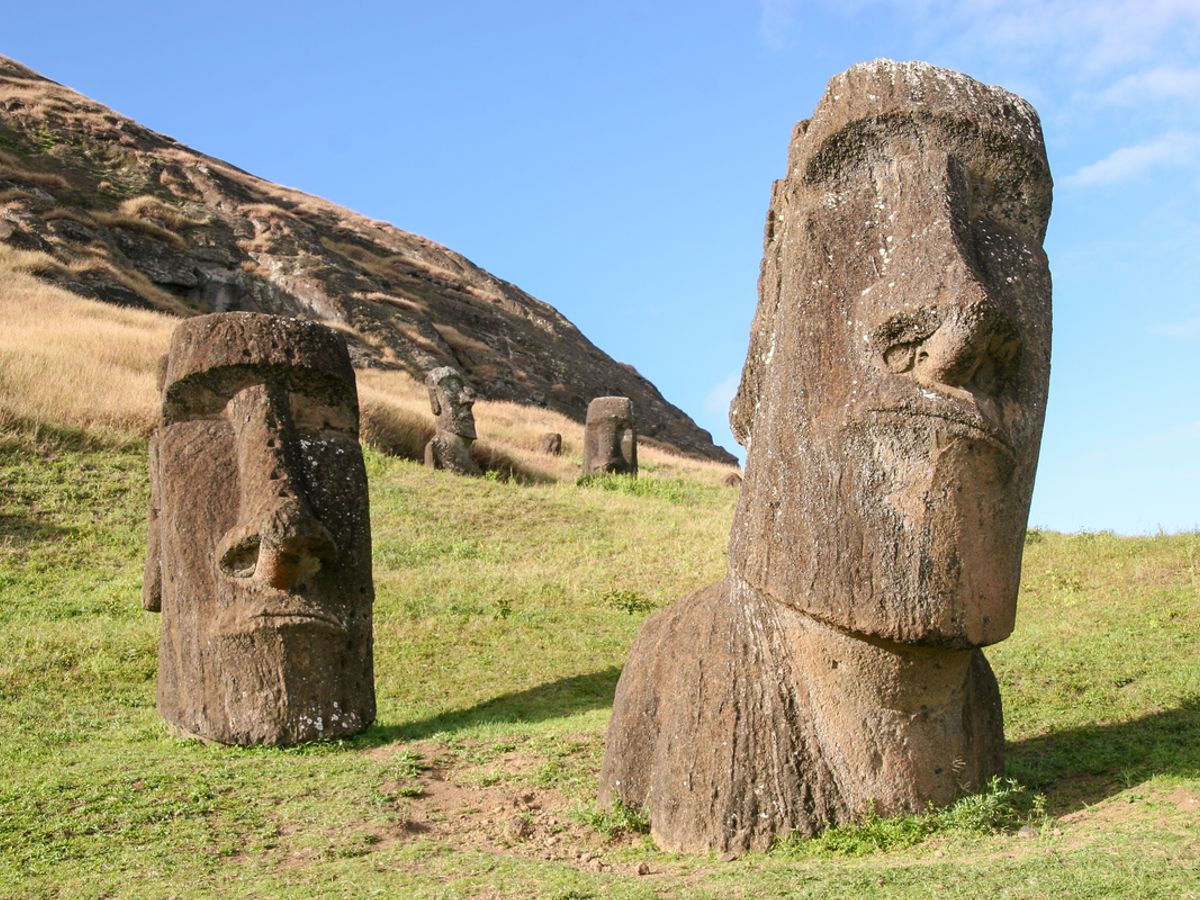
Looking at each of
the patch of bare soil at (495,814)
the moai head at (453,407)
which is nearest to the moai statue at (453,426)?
the moai head at (453,407)

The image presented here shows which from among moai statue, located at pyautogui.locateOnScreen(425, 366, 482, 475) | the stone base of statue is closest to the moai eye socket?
the stone base of statue

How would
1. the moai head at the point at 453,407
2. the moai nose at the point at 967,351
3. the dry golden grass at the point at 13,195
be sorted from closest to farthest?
the moai nose at the point at 967,351 < the moai head at the point at 453,407 < the dry golden grass at the point at 13,195

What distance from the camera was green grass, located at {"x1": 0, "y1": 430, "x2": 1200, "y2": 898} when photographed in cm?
581

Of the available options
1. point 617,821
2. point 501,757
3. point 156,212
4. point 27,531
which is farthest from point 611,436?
point 156,212

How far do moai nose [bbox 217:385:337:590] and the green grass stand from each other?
49.2 inches

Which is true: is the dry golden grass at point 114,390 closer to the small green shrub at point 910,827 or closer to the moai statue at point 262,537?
the moai statue at point 262,537

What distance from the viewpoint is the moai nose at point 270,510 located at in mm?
9289

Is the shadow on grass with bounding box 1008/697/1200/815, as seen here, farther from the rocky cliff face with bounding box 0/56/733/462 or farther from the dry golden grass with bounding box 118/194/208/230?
the dry golden grass with bounding box 118/194/208/230

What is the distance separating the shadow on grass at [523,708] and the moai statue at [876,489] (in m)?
3.62

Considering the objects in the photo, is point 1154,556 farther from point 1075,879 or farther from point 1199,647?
point 1075,879

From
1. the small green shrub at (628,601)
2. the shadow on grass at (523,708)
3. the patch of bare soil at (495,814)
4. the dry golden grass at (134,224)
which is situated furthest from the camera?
the dry golden grass at (134,224)

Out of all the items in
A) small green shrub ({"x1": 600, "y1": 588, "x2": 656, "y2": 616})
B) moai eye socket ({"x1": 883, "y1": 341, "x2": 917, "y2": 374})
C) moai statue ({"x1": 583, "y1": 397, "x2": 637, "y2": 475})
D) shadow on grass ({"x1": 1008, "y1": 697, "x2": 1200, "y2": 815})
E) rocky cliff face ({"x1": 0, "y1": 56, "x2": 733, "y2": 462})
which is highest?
rocky cliff face ({"x1": 0, "y1": 56, "x2": 733, "y2": 462})

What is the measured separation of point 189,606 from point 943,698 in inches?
223

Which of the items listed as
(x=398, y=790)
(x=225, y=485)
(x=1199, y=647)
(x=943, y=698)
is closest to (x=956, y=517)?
(x=943, y=698)
